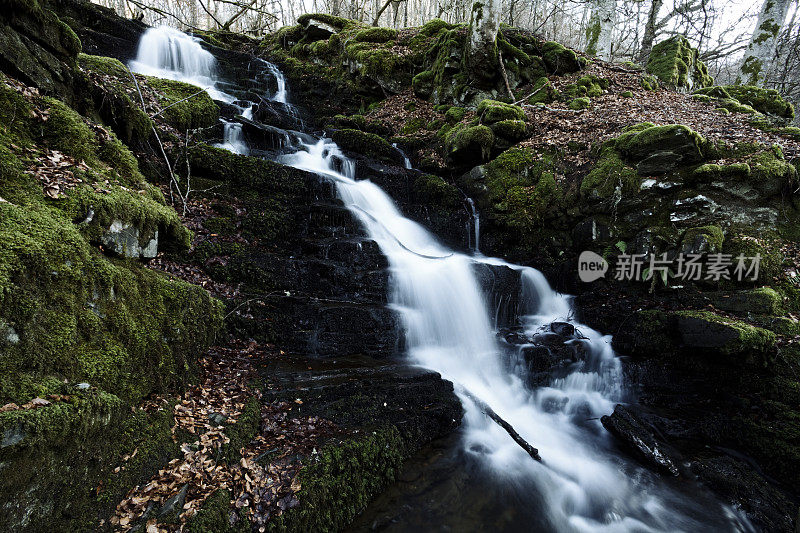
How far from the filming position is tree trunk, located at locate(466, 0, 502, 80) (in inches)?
454

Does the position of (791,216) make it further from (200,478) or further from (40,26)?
(40,26)

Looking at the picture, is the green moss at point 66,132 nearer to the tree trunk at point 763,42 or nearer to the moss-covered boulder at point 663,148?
the moss-covered boulder at point 663,148

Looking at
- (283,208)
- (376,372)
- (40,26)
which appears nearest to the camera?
(40,26)

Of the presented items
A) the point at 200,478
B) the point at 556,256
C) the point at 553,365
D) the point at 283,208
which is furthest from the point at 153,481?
the point at 556,256

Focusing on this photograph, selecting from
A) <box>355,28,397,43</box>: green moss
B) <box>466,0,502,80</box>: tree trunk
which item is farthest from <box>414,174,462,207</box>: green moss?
<box>355,28,397,43</box>: green moss

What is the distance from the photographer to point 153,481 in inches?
104

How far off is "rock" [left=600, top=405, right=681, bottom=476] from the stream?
160 mm

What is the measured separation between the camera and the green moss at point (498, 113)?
10445 mm

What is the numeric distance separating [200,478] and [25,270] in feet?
6.55

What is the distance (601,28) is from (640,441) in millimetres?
17019

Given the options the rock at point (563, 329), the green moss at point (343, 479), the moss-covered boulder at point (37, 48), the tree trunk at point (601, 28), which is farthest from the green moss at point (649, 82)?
the moss-covered boulder at point (37, 48)

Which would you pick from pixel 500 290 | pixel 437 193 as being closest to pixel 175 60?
pixel 437 193

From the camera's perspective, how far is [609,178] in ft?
26.7

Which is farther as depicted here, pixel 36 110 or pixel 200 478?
pixel 36 110
